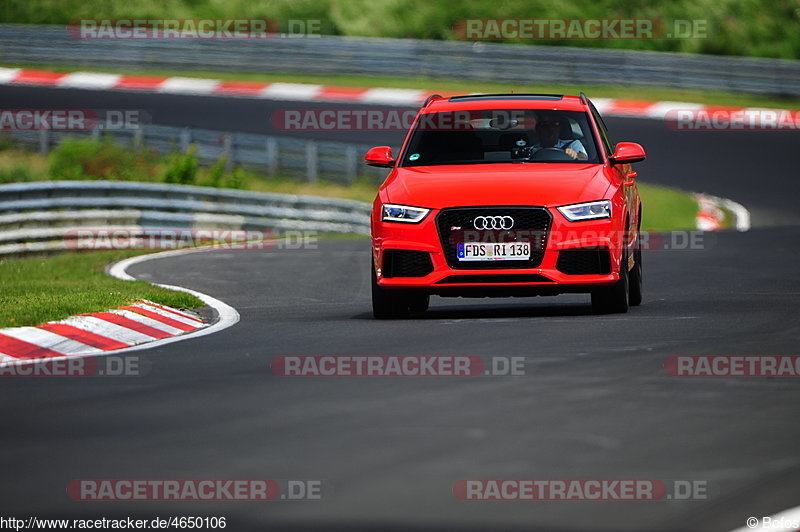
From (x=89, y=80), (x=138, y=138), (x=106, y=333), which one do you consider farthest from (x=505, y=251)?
(x=89, y=80)

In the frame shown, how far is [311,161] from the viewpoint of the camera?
32.5 meters

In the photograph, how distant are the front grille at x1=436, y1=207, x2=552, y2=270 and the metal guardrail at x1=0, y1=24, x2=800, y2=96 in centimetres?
2826

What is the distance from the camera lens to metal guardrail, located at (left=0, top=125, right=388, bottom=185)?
107ft

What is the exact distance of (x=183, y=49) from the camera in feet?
144

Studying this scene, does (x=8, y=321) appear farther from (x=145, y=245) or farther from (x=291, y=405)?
(x=145, y=245)

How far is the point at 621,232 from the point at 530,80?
28805mm

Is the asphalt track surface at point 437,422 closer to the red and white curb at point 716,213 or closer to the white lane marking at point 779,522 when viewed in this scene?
the white lane marking at point 779,522

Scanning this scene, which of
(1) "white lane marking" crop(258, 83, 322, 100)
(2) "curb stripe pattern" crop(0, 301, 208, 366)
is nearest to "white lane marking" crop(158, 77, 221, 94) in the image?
(1) "white lane marking" crop(258, 83, 322, 100)

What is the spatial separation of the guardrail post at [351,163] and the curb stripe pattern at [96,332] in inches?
758

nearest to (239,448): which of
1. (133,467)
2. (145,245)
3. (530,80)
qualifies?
(133,467)

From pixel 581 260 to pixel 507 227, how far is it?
2.02 ft

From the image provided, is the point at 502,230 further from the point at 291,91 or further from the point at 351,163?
the point at 291,91

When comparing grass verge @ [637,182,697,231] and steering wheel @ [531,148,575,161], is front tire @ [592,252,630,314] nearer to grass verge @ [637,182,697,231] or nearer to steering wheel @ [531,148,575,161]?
steering wheel @ [531,148,575,161]

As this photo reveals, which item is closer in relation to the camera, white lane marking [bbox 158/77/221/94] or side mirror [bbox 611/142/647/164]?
side mirror [bbox 611/142/647/164]
